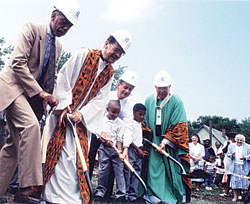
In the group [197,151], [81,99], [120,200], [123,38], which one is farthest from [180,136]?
[197,151]

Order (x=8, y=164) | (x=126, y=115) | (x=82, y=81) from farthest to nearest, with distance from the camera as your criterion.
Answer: (x=126, y=115) < (x=82, y=81) < (x=8, y=164)

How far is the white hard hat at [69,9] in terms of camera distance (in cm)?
354

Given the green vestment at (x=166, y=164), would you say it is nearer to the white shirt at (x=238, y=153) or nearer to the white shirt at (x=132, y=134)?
the white shirt at (x=132, y=134)

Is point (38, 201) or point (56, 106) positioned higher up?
point (56, 106)

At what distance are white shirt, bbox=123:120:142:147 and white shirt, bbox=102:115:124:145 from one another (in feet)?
0.43

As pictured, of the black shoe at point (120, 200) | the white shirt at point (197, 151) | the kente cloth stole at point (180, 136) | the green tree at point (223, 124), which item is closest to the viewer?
the black shoe at point (120, 200)

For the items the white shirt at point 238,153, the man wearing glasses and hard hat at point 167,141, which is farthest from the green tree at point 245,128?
the man wearing glasses and hard hat at point 167,141

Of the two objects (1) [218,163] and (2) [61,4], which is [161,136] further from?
(1) [218,163]

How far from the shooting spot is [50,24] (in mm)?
3691

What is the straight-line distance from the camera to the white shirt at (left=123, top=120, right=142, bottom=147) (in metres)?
5.32

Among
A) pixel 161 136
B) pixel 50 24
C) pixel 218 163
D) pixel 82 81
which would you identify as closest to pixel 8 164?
pixel 82 81

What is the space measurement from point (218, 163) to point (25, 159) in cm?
1089

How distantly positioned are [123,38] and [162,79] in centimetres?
185

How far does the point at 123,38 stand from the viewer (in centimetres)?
397
